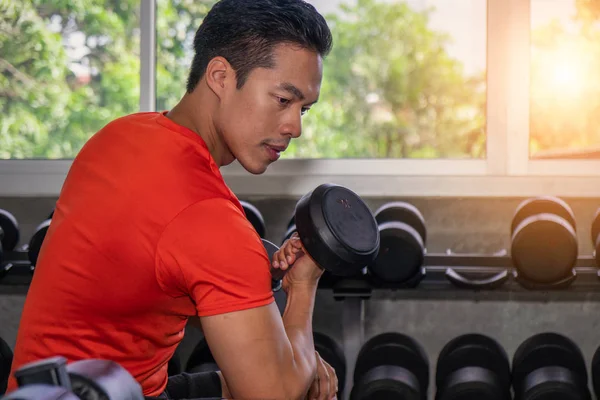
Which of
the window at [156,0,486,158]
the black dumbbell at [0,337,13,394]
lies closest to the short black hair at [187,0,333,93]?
the black dumbbell at [0,337,13,394]

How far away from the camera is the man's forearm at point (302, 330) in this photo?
1.30 meters

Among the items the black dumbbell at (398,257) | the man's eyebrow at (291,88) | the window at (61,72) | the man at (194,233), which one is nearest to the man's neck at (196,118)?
the man at (194,233)

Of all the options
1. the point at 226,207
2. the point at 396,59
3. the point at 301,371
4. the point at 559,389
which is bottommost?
the point at 559,389

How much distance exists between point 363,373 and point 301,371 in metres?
1.34

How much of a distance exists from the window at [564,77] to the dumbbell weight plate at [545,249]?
0.68 m

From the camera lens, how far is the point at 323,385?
1553 millimetres

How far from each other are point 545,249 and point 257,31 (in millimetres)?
1512

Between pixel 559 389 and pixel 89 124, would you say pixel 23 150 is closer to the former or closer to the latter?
pixel 89 124

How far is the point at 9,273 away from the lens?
275 centimetres

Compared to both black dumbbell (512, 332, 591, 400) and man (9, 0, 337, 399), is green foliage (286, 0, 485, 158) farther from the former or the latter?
man (9, 0, 337, 399)

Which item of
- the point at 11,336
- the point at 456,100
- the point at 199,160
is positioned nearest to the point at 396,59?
the point at 456,100

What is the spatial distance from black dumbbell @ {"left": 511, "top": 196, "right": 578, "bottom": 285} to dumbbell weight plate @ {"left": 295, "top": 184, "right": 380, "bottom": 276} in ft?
3.81

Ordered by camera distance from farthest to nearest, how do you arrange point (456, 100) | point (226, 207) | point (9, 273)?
point (456, 100) < point (9, 273) < point (226, 207)

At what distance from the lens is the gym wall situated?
2992 millimetres
